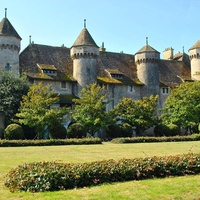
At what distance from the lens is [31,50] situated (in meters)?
48.6

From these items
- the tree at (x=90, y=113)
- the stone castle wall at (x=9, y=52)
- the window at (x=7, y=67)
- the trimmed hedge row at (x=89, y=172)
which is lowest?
the trimmed hedge row at (x=89, y=172)

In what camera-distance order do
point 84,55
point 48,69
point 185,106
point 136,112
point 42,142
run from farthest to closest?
point 84,55, point 48,69, point 185,106, point 136,112, point 42,142

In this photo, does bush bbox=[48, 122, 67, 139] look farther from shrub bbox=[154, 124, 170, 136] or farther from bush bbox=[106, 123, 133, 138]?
shrub bbox=[154, 124, 170, 136]

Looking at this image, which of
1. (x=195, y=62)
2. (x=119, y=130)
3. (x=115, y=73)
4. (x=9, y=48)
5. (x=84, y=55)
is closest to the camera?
(x=119, y=130)

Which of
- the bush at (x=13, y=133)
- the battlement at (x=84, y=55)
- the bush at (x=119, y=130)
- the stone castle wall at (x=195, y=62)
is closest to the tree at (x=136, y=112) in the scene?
the bush at (x=119, y=130)

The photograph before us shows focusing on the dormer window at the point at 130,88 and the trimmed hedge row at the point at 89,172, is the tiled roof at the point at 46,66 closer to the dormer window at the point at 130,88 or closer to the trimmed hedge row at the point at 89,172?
the dormer window at the point at 130,88

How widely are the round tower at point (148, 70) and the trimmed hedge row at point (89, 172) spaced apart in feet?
123

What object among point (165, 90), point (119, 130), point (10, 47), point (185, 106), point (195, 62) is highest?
point (195, 62)

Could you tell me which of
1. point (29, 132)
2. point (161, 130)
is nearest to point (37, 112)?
point (29, 132)

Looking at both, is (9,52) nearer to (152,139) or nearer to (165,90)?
(152,139)

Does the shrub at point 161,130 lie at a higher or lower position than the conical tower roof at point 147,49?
lower

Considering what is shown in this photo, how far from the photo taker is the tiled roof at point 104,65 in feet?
153

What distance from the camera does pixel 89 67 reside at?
155ft

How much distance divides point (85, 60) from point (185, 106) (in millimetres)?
15220
